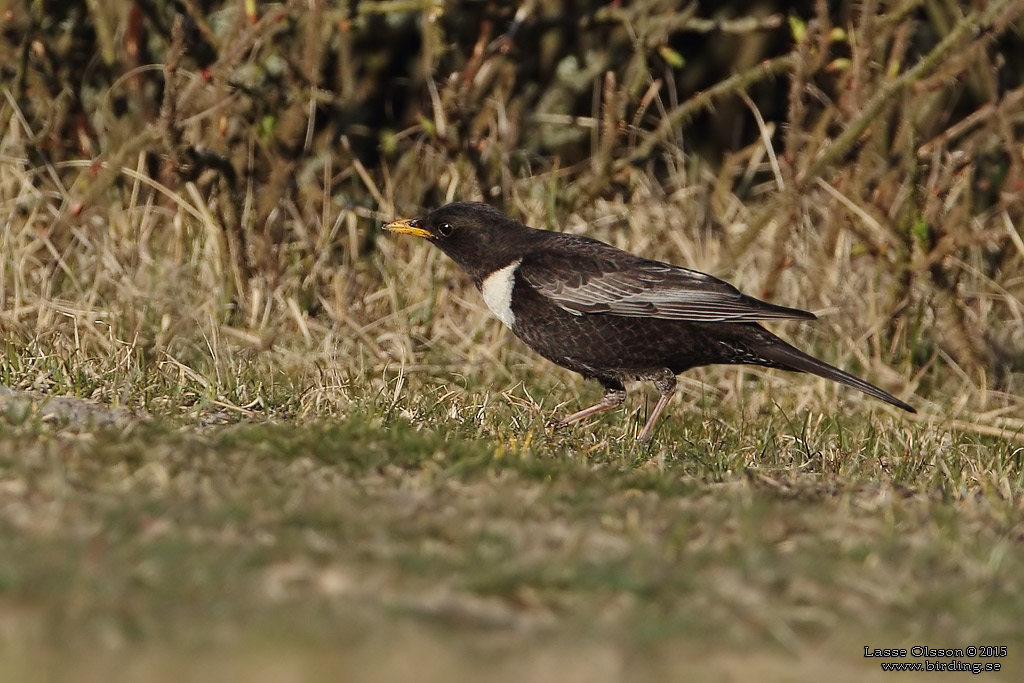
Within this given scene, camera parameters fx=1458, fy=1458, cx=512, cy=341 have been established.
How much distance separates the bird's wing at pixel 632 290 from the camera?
601 centimetres

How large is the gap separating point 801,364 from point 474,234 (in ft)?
5.11

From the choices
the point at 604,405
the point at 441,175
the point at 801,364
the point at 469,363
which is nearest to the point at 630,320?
the point at 604,405

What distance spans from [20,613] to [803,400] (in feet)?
14.9

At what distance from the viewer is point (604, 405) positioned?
19.8 feet

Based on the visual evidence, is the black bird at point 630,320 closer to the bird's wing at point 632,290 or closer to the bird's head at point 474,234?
the bird's wing at point 632,290

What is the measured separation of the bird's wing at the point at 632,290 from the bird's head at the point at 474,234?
0.62ft

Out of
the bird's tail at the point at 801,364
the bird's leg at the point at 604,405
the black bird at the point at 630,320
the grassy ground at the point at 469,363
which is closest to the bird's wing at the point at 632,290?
the black bird at the point at 630,320

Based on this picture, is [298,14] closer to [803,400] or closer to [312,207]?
[312,207]

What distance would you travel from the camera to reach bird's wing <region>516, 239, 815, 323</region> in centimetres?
601

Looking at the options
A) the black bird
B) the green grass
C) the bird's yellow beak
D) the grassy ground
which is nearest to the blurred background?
the grassy ground

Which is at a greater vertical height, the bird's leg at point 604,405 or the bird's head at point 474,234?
the bird's head at point 474,234

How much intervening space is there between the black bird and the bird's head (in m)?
0.15

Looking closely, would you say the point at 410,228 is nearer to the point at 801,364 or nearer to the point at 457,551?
the point at 801,364

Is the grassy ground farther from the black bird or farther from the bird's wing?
the bird's wing
